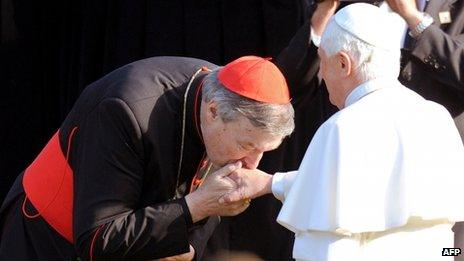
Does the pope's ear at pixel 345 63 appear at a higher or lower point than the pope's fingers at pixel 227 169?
higher

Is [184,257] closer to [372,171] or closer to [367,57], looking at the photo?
[372,171]

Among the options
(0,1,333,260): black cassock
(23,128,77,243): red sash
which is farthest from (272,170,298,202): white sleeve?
(0,1,333,260): black cassock

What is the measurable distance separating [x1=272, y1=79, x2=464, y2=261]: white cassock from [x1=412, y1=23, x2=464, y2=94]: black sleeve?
797mm

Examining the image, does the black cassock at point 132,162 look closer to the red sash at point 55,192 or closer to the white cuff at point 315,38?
the red sash at point 55,192

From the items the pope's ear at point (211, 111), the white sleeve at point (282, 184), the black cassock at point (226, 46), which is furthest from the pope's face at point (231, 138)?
the black cassock at point (226, 46)

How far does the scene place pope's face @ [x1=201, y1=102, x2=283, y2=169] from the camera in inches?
133

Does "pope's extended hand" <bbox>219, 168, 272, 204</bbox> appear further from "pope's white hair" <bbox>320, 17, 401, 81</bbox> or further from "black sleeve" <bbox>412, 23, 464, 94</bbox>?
"black sleeve" <bbox>412, 23, 464, 94</bbox>

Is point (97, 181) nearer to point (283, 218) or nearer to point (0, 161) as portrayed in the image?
point (283, 218)

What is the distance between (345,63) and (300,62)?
1.00m

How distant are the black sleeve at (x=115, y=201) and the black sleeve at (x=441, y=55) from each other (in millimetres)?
1272

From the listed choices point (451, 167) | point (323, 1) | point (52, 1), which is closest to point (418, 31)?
point (323, 1)

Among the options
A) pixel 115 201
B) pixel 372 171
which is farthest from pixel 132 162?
pixel 372 171

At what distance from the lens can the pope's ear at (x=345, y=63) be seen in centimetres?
348

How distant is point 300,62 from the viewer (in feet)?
14.7
